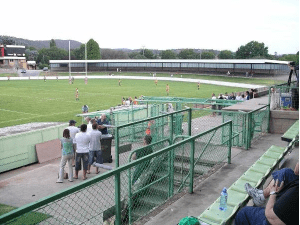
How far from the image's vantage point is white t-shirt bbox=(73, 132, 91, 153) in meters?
9.10

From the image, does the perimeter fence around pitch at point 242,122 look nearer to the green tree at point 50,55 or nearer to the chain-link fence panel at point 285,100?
the chain-link fence panel at point 285,100

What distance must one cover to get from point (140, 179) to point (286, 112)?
7.63 m

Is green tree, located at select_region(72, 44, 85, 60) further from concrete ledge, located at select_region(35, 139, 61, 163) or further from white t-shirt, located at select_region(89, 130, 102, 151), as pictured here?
white t-shirt, located at select_region(89, 130, 102, 151)

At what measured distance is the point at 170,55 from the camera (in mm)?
154000

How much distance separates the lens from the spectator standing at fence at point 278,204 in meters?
3.02

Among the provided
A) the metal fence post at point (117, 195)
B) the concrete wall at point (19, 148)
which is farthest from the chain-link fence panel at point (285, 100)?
the metal fence post at point (117, 195)

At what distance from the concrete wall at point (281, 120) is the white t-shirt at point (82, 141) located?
6646 mm

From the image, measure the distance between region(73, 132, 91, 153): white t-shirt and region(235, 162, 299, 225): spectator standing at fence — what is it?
223 inches

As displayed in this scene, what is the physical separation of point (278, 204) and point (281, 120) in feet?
29.9

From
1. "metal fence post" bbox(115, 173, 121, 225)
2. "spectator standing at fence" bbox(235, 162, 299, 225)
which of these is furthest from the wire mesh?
"spectator standing at fence" bbox(235, 162, 299, 225)

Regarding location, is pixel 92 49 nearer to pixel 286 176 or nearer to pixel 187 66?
pixel 187 66

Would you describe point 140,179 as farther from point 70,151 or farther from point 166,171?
point 70,151

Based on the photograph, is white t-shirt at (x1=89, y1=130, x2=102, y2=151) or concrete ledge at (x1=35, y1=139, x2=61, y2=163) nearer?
white t-shirt at (x1=89, y1=130, x2=102, y2=151)

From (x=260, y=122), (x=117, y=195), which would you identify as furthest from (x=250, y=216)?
(x=260, y=122)
